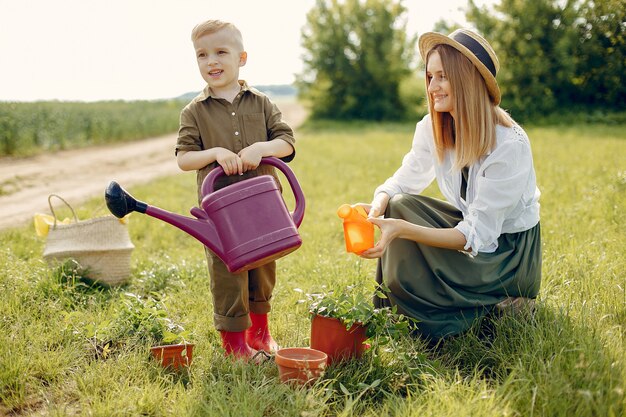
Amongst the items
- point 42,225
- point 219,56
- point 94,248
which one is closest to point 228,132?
point 219,56

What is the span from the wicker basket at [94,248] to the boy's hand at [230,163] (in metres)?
1.57

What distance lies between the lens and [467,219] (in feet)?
8.91

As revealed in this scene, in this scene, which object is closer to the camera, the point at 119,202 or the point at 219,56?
the point at 119,202

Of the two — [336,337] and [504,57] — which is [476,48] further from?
[504,57]

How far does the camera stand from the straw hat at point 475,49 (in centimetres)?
268

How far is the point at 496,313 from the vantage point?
2.81 metres

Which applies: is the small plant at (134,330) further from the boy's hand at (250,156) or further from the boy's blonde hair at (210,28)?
the boy's blonde hair at (210,28)

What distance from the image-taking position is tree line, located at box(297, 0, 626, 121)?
37.8 feet

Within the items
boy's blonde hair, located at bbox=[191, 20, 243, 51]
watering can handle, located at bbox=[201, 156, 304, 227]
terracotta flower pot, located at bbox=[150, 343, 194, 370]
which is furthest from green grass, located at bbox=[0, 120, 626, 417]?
boy's blonde hair, located at bbox=[191, 20, 243, 51]

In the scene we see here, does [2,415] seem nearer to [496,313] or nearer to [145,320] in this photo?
[145,320]

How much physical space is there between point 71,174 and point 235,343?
777 centimetres

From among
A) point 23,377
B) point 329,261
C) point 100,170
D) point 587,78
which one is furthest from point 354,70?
point 23,377

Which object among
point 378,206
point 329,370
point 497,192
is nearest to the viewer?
point 329,370

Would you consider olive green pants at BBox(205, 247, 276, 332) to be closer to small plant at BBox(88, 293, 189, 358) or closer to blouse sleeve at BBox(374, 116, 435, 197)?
small plant at BBox(88, 293, 189, 358)
